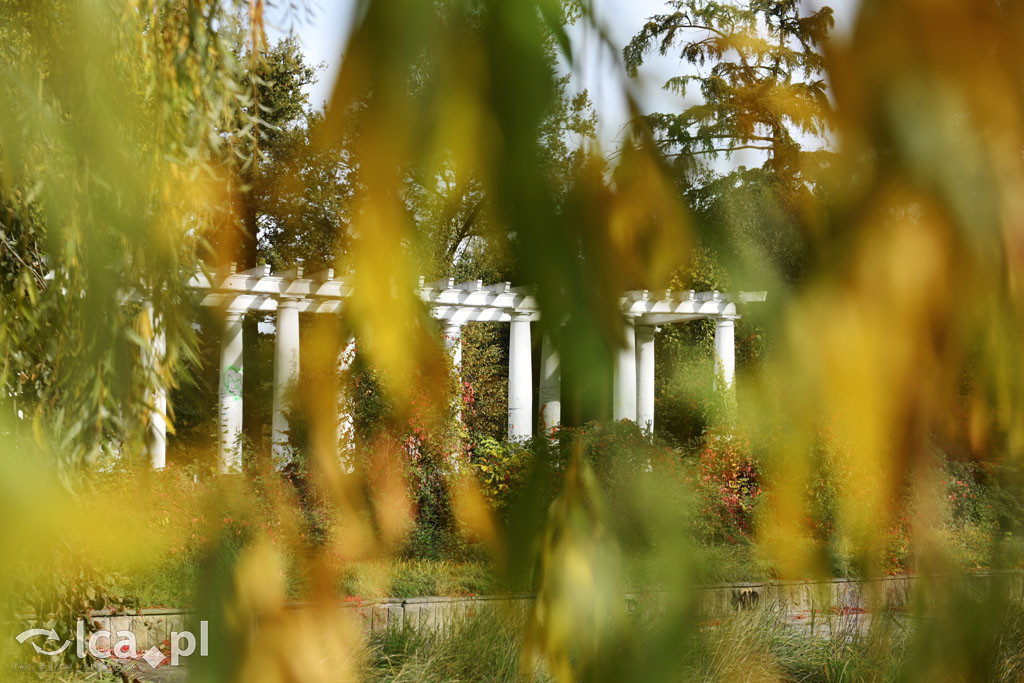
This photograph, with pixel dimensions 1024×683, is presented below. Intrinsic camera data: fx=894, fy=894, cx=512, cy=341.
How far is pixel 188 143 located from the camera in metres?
0.34

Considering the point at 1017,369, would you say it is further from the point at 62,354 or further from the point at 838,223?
the point at 62,354

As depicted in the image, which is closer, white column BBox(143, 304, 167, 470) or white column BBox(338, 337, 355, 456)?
white column BBox(338, 337, 355, 456)

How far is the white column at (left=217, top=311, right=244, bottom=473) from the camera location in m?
0.23

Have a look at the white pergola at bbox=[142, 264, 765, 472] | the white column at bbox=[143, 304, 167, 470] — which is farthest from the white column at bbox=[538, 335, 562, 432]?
the white column at bbox=[143, 304, 167, 470]

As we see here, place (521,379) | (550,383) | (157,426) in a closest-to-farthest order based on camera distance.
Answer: (550,383) < (521,379) < (157,426)

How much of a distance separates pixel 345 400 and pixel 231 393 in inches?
2.3

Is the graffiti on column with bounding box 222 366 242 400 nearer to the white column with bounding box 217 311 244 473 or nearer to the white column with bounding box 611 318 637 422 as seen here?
the white column with bounding box 217 311 244 473

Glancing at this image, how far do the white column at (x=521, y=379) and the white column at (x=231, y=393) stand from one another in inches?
2.8

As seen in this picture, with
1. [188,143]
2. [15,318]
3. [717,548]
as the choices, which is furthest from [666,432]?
[15,318]

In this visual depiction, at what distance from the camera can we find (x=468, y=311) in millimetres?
270

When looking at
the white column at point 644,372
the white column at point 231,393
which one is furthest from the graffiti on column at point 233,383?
the white column at point 644,372

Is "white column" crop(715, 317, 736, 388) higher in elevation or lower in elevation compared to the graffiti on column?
higher

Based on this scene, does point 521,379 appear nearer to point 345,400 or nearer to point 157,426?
point 345,400

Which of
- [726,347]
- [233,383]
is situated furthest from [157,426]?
[726,347]
